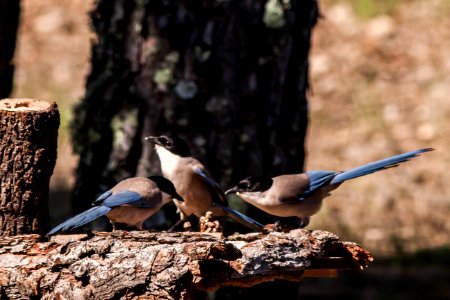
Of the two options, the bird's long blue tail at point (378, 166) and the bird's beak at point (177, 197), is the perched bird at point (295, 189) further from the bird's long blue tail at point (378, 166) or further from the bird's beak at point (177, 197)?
the bird's beak at point (177, 197)

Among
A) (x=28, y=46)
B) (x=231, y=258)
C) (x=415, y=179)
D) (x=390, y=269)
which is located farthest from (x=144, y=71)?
(x=28, y=46)

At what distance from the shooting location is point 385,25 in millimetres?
11906

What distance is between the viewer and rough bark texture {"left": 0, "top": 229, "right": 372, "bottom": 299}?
4125 mm

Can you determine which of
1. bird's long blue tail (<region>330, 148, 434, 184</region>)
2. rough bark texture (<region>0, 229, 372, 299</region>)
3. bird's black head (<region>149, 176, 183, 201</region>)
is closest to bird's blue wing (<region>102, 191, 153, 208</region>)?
bird's black head (<region>149, 176, 183, 201</region>)

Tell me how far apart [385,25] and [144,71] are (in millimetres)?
6018

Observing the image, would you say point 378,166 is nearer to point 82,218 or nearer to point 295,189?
point 295,189

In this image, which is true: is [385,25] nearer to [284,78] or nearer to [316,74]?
[316,74]

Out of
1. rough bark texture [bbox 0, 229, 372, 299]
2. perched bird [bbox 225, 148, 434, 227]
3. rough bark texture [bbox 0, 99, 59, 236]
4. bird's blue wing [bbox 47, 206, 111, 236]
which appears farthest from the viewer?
perched bird [bbox 225, 148, 434, 227]

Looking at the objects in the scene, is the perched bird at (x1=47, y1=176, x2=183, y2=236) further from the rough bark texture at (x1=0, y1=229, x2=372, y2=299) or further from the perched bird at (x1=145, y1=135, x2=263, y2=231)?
the rough bark texture at (x1=0, y1=229, x2=372, y2=299)

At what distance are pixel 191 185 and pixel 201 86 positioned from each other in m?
0.96

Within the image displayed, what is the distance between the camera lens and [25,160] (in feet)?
15.0

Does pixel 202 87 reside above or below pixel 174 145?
above

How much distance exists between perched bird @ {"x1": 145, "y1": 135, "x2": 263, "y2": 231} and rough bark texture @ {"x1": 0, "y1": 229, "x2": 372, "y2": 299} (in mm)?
993

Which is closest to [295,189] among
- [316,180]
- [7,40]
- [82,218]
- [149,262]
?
[316,180]
